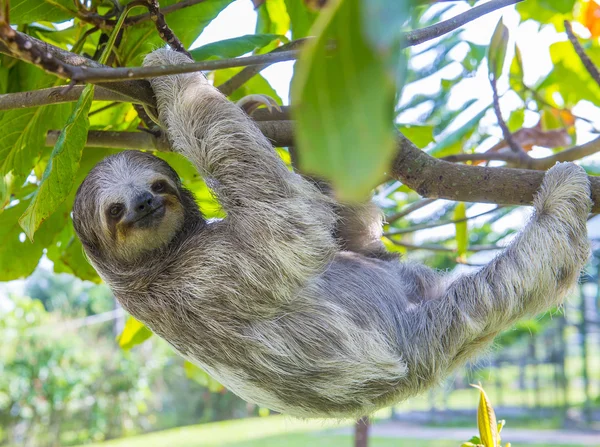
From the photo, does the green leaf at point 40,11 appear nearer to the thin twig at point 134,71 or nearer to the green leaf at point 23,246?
the green leaf at point 23,246

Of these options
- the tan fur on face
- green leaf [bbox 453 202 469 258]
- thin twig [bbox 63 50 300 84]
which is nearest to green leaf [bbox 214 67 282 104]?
the tan fur on face

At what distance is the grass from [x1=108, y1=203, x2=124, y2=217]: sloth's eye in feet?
63.9

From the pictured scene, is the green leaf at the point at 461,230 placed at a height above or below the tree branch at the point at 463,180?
above

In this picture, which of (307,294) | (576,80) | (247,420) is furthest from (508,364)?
(307,294)

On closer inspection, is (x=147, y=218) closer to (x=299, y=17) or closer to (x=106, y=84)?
(x=106, y=84)

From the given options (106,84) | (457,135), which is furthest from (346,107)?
(457,135)

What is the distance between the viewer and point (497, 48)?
3.97m

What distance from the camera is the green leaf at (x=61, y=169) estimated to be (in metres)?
2.54

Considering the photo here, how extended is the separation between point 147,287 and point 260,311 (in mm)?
733

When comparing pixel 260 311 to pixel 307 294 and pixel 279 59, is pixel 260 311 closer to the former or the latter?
Result: pixel 307 294

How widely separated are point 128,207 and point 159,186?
247mm

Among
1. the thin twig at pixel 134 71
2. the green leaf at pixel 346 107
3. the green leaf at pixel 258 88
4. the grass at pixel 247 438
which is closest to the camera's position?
the green leaf at pixel 346 107

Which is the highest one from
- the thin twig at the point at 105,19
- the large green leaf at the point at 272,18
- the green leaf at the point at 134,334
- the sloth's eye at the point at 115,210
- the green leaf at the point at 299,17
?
the large green leaf at the point at 272,18

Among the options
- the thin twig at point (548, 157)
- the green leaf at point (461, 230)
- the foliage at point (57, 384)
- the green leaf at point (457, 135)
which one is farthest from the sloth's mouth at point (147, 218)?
the foliage at point (57, 384)
